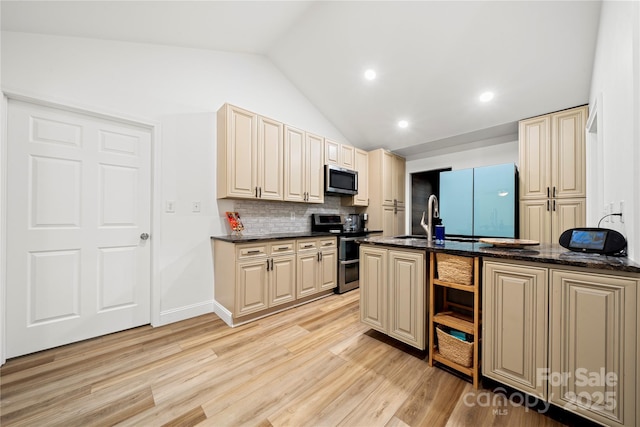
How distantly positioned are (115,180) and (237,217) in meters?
1.21

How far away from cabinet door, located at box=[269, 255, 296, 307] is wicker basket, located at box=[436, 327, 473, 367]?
1.64 meters

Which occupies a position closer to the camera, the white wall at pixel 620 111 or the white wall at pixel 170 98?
the white wall at pixel 620 111

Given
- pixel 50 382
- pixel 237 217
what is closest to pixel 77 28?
pixel 237 217

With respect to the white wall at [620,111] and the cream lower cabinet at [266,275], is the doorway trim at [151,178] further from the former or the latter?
the white wall at [620,111]

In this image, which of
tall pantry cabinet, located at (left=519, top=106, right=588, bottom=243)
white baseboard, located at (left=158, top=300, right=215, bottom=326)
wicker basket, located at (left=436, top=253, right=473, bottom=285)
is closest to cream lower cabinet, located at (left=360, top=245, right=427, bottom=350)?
wicker basket, located at (left=436, top=253, right=473, bottom=285)

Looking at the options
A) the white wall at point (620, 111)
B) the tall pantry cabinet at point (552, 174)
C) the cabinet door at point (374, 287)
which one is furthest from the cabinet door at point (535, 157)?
the cabinet door at point (374, 287)

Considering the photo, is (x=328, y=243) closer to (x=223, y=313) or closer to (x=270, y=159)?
Result: (x=270, y=159)

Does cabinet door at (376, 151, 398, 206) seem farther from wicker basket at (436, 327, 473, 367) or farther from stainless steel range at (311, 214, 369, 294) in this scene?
wicker basket at (436, 327, 473, 367)

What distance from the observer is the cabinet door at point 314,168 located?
3.52 m

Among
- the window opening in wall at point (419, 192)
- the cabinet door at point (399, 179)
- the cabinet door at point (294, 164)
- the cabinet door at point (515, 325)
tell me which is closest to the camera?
the cabinet door at point (515, 325)

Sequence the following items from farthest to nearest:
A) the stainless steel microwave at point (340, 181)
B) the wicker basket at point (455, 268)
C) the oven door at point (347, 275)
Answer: the stainless steel microwave at point (340, 181)
the oven door at point (347, 275)
the wicker basket at point (455, 268)

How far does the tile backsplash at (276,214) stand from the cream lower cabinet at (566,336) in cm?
259

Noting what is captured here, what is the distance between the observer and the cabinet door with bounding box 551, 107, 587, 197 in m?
2.75

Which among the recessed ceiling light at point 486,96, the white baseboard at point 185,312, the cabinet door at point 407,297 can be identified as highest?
the recessed ceiling light at point 486,96
